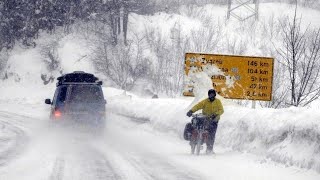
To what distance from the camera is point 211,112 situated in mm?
12461

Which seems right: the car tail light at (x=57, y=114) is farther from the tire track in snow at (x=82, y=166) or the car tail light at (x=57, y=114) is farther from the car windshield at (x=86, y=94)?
the tire track in snow at (x=82, y=166)

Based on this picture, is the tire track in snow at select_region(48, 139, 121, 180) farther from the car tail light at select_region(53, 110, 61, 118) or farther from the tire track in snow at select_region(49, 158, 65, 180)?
the car tail light at select_region(53, 110, 61, 118)

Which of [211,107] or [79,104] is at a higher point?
[211,107]

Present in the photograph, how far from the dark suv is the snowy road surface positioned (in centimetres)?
44

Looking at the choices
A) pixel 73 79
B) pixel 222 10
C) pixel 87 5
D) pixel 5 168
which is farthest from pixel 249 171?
pixel 222 10

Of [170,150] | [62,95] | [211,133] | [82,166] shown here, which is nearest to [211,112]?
[211,133]

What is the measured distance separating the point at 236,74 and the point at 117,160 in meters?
8.37

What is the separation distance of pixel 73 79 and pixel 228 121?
28.4 feet

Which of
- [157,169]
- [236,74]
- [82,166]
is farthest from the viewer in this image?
[236,74]

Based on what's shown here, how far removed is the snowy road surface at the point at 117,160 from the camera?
29.2 ft

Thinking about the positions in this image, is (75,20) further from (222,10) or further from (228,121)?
(228,121)

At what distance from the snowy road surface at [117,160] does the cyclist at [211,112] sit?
48cm

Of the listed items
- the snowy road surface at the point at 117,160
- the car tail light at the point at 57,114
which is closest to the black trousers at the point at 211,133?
the snowy road surface at the point at 117,160

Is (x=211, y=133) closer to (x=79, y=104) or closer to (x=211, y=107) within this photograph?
(x=211, y=107)
